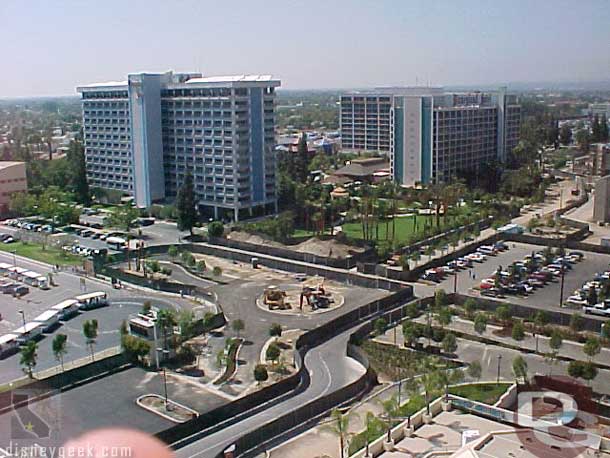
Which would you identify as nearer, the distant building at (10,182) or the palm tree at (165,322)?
the palm tree at (165,322)

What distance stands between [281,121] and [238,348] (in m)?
26.4

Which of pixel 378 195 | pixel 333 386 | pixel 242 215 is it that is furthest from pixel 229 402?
pixel 378 195

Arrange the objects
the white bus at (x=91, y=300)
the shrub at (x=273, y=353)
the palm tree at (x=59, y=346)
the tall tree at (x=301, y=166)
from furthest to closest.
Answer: the tall tree at (x=301, y=166)
the white bus at (x=91, y=300)
the shrub at (x=273, y=353)
the palm tree at (x=59, y=346)

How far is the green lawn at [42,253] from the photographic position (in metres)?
7.73

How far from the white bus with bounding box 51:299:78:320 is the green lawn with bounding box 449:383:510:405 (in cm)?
344

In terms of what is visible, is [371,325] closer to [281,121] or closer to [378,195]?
[378,195]

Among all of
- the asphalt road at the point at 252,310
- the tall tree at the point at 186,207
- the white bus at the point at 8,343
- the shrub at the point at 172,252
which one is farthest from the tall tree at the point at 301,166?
the white bus at the point at 8,343

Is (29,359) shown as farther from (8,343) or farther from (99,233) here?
(99,233)

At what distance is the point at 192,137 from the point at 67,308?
4.95 m

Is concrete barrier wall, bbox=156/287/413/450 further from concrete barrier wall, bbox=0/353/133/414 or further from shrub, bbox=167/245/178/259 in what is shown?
shrub, bbox=167/245/178/259

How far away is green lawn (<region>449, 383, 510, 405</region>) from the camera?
403cm

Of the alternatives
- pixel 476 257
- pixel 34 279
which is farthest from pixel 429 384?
pixel 34 279

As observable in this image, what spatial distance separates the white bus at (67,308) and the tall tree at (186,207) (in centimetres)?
318

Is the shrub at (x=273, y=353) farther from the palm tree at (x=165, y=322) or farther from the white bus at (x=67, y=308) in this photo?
the white bus at (x=67, y=308)
